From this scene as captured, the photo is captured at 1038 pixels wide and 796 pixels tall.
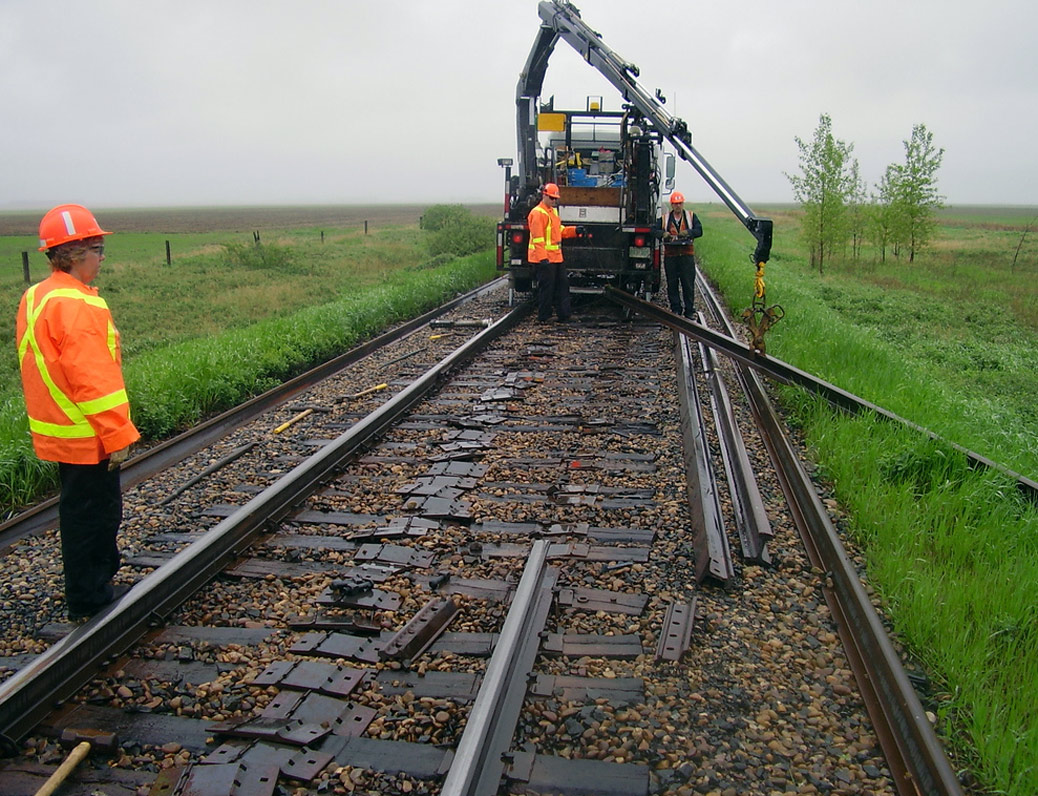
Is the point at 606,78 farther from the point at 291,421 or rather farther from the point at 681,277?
the point at 291,421

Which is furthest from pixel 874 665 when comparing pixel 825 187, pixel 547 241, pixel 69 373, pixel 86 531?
pixel 825 187

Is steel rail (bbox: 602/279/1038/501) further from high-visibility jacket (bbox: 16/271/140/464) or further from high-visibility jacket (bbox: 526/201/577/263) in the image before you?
high-visibility jacket (bbox: 16/271/140/464)

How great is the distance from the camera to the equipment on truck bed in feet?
42.0

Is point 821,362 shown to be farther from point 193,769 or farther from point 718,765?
point 193,769

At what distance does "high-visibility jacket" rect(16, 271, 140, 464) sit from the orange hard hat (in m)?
0.17

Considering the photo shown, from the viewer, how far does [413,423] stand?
23.7 ft

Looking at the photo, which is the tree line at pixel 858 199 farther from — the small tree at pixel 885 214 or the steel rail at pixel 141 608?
the steel rail at pixel 141 608

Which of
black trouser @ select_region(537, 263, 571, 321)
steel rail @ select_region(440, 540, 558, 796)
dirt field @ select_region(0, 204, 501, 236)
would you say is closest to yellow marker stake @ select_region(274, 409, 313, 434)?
steel rail @ select_region(440, 540, 558, 796)

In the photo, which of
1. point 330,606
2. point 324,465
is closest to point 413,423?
point 324,465

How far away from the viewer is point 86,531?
392cm

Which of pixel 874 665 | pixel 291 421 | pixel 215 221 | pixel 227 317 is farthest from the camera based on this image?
pixel 215 221

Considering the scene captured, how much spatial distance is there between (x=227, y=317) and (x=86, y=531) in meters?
13.9

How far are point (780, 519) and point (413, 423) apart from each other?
3423mm

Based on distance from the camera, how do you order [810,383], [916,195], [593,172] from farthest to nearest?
[916,195], [593,172], [810,383]
